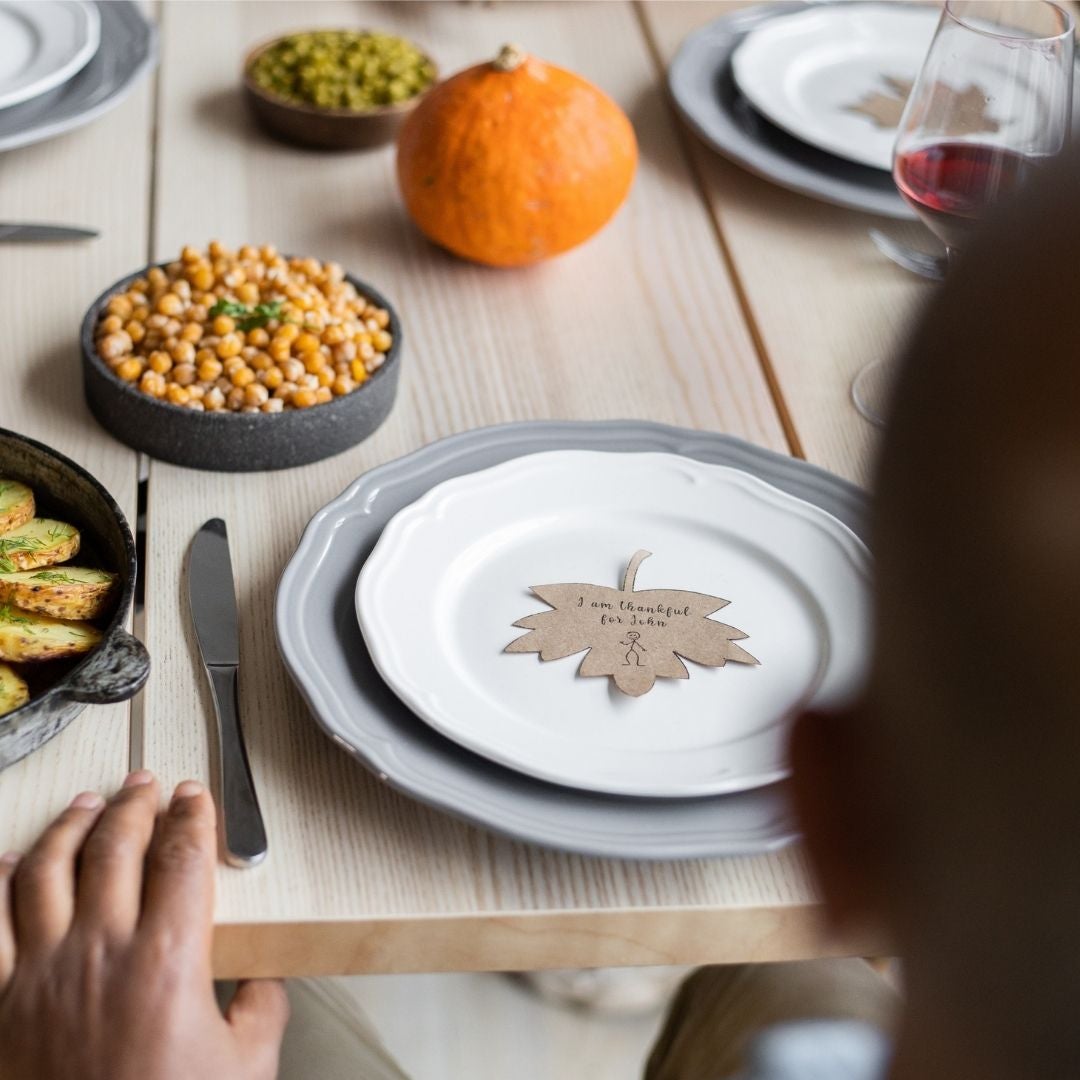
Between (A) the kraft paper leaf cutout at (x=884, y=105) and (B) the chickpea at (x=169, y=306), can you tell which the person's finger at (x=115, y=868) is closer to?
(B) the chickpea at (x=169, y=306)

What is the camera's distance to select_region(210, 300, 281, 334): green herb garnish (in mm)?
1046

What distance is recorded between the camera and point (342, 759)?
0.80m

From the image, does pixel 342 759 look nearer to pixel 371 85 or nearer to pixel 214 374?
pixel 214 374

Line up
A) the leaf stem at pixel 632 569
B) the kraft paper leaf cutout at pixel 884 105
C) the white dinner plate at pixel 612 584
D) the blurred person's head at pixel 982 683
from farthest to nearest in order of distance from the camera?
the kraft paper leaf cutout at pixel 884 105, the leaf stem at pixel 632 569, the white dinner plate at pixel 612 584, the blurred person's head at pixel 982 683

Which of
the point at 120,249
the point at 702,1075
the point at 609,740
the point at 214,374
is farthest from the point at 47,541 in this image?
the point at 702,1075

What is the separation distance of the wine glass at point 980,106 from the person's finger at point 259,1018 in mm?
596

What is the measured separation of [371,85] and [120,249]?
34 centimetres

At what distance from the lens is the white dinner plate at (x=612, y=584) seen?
0.77 metres

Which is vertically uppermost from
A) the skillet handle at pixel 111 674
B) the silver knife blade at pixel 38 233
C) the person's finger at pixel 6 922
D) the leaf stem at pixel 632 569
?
the skillet handle at pixel 111 674

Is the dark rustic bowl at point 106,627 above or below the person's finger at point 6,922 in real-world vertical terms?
above

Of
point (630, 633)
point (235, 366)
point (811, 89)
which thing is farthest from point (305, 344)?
point (811, 89)

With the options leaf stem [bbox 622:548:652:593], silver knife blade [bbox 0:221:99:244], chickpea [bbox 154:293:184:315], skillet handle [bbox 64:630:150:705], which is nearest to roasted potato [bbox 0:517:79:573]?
skillet handle [bbox 64:630:150:705]

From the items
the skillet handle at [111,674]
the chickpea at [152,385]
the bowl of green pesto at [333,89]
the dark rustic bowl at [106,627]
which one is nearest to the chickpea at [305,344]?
the chickpea at [152,385]

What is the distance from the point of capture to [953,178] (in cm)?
108
